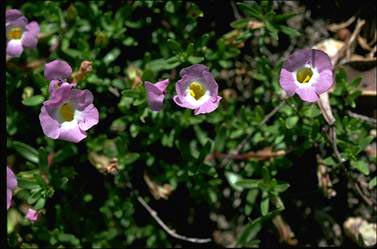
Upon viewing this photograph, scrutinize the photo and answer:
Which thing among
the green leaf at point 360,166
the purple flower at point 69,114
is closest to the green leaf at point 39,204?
the purple flower at point 69,114

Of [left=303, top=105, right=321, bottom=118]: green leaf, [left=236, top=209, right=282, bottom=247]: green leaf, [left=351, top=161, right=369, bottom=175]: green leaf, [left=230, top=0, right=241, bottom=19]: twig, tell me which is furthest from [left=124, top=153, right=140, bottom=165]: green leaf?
[left=351, top=161, right=369, bottom=175]: green leaf

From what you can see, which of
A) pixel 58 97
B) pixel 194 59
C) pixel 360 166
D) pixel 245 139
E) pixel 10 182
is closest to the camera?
pixel 58 97

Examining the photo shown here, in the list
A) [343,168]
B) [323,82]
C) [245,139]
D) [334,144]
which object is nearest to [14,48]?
[245,139]

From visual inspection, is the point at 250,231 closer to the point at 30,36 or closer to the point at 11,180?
the point at 11,180

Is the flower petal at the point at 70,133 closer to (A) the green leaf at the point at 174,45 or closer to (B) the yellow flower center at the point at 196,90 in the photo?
(B) the yellow flower center at the point at 196,90

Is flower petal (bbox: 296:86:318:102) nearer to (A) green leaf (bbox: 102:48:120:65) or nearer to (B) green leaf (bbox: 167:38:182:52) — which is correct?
(B) green leaf (bbox: 167:38:182:52)

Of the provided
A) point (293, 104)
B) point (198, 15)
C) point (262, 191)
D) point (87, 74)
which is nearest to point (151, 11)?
point (198, 15)
